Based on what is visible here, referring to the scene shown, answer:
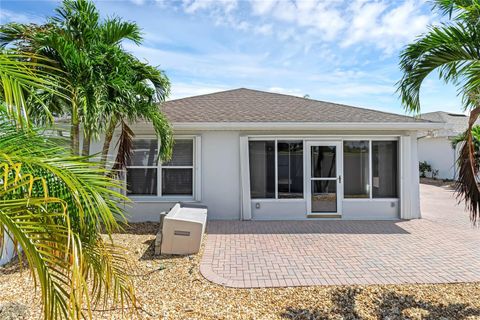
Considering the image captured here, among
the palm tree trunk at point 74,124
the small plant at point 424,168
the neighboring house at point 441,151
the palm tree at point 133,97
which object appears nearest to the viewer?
the palm tree trunk at point 74,124

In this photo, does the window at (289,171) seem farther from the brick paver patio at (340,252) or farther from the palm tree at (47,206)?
the palm tree at (47,206)

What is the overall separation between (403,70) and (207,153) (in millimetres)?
6568

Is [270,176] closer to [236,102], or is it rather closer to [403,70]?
[236,102]

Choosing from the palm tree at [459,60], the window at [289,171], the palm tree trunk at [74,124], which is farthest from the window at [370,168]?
the palm tree trunk at [74,124]

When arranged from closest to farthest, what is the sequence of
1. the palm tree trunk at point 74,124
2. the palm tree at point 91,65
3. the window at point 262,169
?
the palm tree trunk at point 74,124 < the palm tree at point 91,65 < the window at point 262,169

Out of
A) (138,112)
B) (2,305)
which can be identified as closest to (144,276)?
(2,305)

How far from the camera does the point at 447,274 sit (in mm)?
5617

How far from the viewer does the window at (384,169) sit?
34.0ft

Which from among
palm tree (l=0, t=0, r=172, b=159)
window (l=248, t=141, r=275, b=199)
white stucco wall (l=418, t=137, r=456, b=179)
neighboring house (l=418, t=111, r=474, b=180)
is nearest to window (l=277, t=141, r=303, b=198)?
window (l=248, t=141, r=275, b=199)

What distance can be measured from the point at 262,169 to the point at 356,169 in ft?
10.7

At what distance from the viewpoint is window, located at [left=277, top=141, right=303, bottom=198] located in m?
10.3

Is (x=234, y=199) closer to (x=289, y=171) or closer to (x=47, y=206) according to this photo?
(x=289, y=171)

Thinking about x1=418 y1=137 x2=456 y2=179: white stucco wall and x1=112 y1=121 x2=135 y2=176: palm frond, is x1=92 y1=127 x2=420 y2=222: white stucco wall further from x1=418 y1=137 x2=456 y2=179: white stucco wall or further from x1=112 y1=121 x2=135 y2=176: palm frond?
x1=418 y1=137 x2=456 y2=179: white stucco wall

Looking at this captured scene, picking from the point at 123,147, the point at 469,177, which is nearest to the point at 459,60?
the point at 469,177
